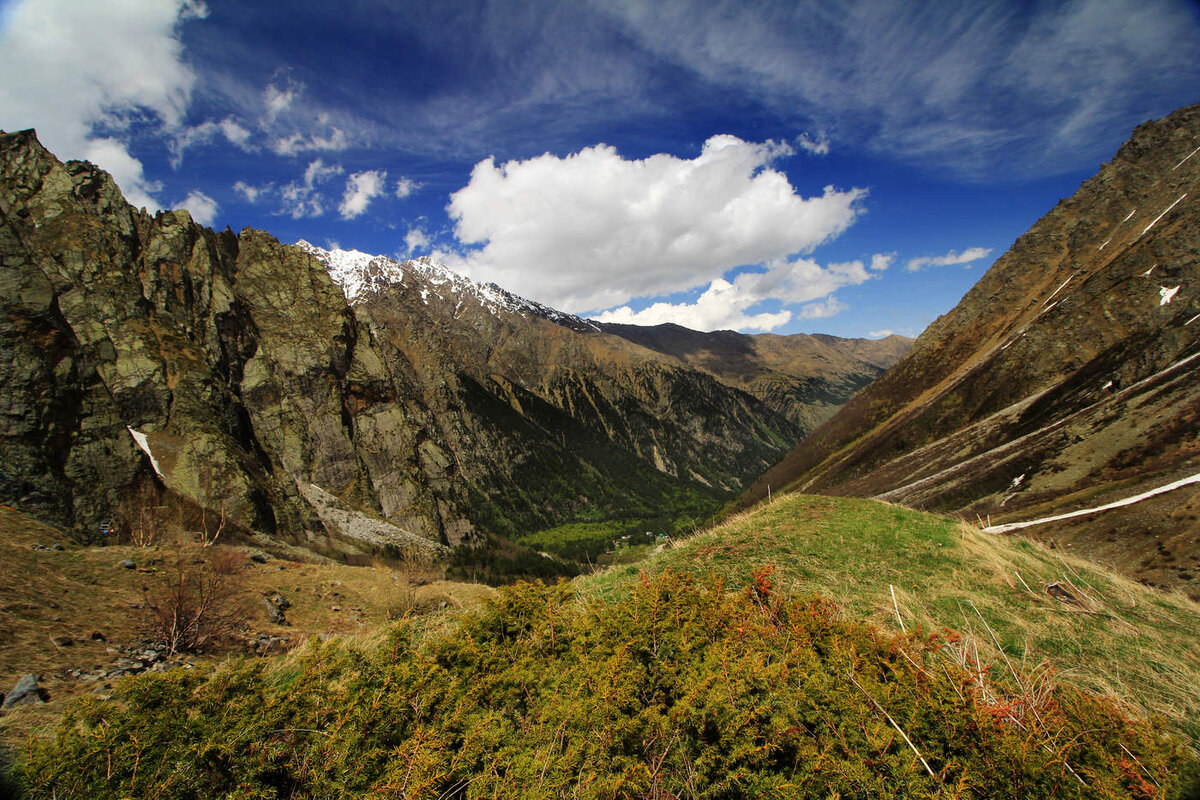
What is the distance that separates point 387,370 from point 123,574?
147 metres

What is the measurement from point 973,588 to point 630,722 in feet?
35.7

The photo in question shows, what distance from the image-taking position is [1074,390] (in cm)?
6062

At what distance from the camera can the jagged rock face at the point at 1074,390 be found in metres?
36.8

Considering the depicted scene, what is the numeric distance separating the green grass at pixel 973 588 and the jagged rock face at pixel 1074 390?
2313 centimetres

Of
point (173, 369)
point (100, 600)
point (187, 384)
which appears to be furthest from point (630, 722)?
point (173, 369)

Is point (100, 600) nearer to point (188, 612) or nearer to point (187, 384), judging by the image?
point (188, 612)

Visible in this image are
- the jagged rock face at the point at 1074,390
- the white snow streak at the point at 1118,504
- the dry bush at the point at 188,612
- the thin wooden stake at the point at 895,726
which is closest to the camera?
the thin wooden stake at the point at 895,726

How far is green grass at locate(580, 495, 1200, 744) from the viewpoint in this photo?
7.57 meters

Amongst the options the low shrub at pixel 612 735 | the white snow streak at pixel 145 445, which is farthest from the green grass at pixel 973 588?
the white snow streak at pixel 145 445

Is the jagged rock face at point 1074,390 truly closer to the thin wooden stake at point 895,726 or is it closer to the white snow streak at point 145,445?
the thin wooden stake at point 895,726

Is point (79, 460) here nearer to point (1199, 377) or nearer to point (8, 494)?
point (8, 494)

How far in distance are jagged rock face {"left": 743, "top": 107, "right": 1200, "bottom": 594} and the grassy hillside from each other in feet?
109

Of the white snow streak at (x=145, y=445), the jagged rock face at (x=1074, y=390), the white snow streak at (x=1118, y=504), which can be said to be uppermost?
the white snow streak at (x=145, y=445)

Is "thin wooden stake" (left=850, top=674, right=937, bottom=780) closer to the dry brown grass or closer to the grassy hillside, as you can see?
the grassy hillside
